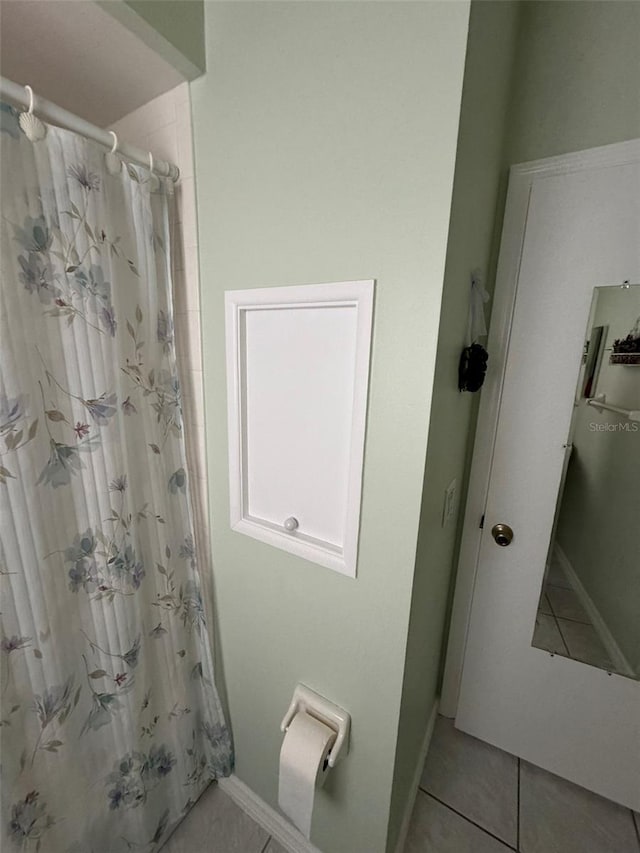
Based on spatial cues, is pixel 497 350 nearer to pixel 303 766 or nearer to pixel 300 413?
pixel 300 413

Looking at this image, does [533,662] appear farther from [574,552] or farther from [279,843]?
[279,843]

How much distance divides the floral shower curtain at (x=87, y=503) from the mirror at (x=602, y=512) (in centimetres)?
123

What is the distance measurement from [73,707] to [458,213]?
1.43 metres

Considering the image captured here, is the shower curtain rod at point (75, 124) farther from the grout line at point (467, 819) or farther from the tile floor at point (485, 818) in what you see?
the grout line at point (467, 819)

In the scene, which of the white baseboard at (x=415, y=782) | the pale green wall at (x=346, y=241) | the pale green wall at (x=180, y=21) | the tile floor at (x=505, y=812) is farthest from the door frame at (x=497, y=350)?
the pale green wall at (x=180, y=21)

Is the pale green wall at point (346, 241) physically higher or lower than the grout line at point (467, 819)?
higher

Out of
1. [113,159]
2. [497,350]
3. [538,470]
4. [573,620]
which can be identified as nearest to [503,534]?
[538,470]

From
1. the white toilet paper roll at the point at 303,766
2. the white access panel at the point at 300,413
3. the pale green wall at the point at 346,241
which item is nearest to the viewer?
the pale green wall at the point at 346,241

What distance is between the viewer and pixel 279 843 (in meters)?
1.18

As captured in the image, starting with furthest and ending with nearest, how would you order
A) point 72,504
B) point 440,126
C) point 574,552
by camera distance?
point 574,552
point 72,504
point 440,126

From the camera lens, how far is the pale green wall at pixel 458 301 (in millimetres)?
664

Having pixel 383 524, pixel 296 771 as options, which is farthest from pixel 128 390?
pixel 296 771

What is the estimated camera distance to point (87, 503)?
33.2 inches

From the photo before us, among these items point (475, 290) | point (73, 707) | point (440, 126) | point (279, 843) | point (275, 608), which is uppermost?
point (440, 126)
